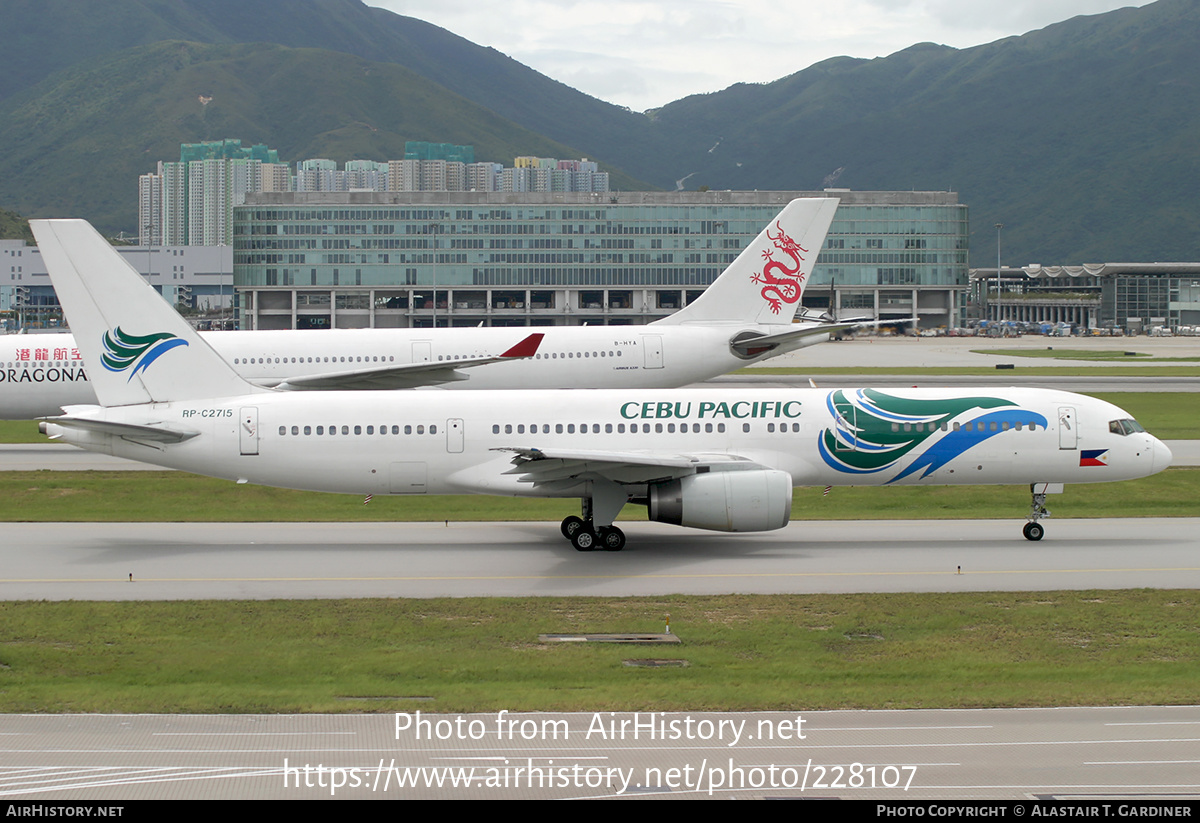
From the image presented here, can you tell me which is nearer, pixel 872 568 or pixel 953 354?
pixel 872 568

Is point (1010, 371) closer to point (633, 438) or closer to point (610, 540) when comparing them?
point (633, 438)

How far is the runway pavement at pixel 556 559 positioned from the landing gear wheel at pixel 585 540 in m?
0.23

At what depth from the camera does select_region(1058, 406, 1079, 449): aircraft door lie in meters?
29.7

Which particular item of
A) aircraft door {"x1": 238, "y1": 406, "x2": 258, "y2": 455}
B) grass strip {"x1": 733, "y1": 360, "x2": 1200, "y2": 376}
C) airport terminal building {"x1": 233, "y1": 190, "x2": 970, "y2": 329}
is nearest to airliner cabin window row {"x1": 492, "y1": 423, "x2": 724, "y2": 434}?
aircraft door {"x1": 238, "y1": 406, "x2": 258, "y2": 455}

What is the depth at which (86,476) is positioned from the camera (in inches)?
1517

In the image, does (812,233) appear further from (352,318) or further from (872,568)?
(352,318)

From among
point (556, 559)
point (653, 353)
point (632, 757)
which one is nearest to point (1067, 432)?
point (556, 559)

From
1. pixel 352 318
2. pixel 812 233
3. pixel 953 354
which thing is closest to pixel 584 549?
pixel 812 233

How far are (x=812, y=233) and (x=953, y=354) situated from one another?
6439 cm

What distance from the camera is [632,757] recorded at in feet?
47.1

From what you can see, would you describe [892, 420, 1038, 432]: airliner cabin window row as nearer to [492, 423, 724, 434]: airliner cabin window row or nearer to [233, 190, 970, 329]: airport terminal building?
[492, 423, 724, 434]: airliner cabin window row

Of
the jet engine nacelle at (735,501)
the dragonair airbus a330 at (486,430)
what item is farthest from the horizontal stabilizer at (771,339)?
the jet engine nacelle at (735,501)

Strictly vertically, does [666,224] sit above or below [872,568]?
above

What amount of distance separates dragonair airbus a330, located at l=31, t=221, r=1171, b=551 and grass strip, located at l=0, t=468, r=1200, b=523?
401 cm
